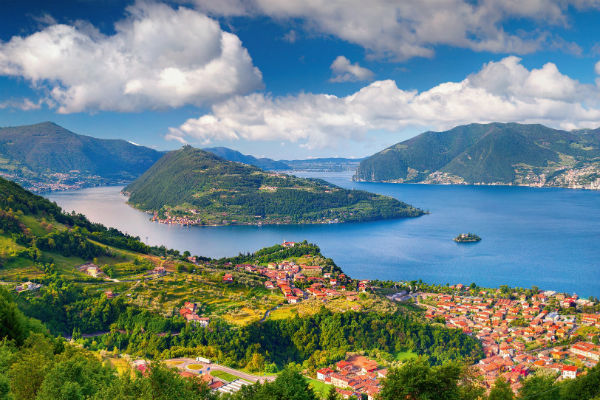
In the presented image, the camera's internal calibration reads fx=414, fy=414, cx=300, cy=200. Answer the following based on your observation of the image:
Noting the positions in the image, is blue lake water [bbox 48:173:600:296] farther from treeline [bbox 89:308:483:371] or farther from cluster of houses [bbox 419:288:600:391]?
treeline [bbox 89:308:483:371]

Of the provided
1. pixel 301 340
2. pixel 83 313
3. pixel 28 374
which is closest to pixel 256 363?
pixel 301 340

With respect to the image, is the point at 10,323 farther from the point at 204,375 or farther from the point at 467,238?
the point at 467,238

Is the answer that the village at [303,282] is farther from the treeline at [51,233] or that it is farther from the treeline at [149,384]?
the treeline at [149,384]

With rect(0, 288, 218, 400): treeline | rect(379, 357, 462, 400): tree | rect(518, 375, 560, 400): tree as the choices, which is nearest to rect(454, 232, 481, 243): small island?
rect(518, 375, 560, 400): tree

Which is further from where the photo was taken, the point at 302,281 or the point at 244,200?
the point at 244,200

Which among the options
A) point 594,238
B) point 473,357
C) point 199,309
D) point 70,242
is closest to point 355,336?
point 473,357
